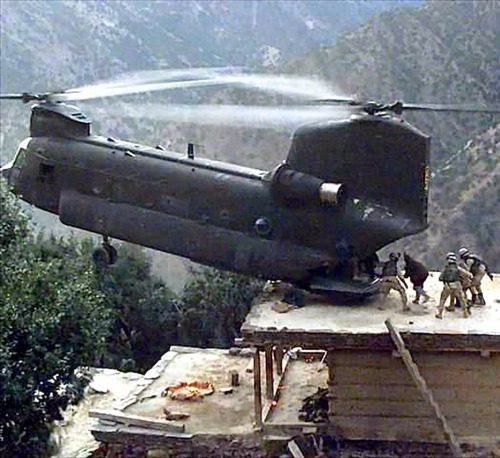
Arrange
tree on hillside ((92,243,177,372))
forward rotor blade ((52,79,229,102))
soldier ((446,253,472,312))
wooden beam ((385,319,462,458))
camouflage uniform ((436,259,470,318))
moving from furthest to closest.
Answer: tree on hillside ((92,243,177,372))
forward rotor blade ((52,79,229,102))
soldier ((446,253,472,312))
camouflage uniform ((436,259,470,318))
wooden beam ((385,319,462,458))

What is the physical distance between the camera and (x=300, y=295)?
14.7 metres

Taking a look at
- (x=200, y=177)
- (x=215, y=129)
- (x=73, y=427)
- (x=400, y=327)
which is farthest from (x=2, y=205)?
(x=215, y=129)

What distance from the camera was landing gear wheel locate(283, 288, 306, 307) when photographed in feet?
47.9

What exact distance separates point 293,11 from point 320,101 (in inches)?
2126

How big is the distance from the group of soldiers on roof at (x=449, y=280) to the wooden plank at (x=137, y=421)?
3802mm

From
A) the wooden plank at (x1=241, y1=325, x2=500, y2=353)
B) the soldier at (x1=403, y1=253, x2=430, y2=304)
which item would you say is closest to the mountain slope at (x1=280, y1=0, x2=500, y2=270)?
the soldier at (x1=403, y1=253, x2=430, y2=304)

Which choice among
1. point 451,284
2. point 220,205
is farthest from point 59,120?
point 451,284

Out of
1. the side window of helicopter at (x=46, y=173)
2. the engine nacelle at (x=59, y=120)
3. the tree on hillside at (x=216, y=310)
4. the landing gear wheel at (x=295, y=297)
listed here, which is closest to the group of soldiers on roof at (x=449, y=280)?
the landing gear wheel at (x=295, y=297)

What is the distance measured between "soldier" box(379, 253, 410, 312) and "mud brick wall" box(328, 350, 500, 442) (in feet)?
3.54

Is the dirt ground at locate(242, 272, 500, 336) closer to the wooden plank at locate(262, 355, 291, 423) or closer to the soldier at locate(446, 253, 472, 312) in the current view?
the soldier at locate(446, 253, 472, 312)

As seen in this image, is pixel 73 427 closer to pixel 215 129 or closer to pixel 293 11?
pixel 215 129

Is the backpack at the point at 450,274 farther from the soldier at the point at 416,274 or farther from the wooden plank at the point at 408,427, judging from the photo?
the wooden plank at the point at 408,427

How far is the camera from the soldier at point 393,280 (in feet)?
46.7

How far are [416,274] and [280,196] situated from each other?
2.40 m
